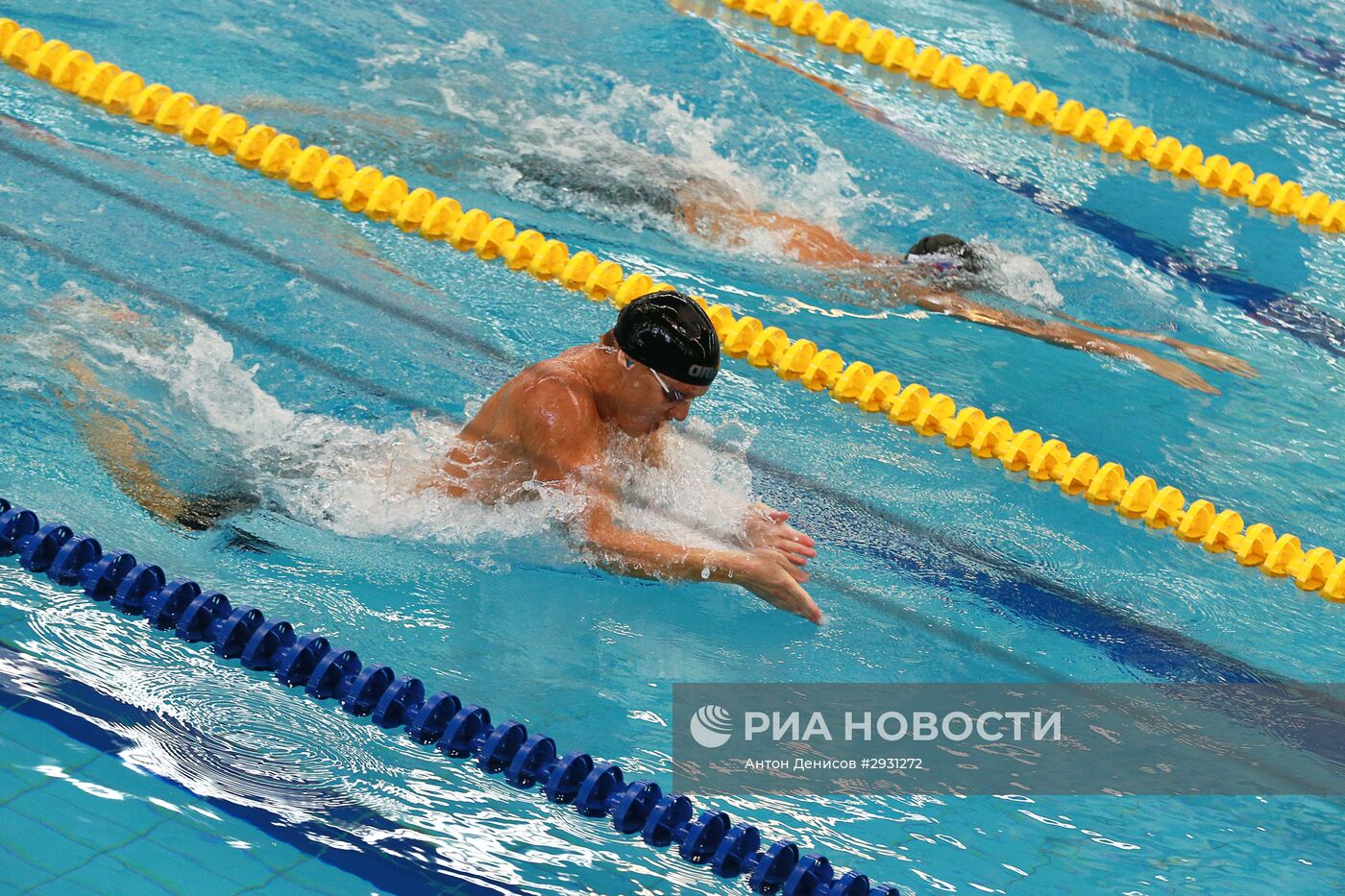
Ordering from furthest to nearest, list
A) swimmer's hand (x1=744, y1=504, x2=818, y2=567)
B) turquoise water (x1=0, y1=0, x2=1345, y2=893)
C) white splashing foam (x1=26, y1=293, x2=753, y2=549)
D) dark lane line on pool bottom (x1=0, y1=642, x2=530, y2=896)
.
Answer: white splashing foam (x1=26, y1=293, x2=753, y2=549), swimmer's hand (x1=744, y1=504, x2=818, y2=567), turquoise water (x1=0, y1=0, x2=1345, y2=893), dark lane line on pool bottom (x1=0, y1=642, x2=530, y2=896)

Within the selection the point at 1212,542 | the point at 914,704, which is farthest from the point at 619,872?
the point at 1212,542

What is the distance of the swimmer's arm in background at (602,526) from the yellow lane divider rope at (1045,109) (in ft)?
13.3

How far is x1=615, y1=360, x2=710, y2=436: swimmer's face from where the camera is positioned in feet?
10.3

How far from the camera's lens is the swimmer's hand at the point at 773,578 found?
10.3ft

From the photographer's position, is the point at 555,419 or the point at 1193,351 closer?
the point at 555,419

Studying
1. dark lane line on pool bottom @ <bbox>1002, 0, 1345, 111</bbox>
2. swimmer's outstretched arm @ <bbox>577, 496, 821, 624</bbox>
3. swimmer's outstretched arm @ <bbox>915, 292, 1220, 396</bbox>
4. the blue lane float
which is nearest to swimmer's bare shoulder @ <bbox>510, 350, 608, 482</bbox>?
swimmer's outstretched arm @ <bbox>577, 496, 821, 624</bbox>

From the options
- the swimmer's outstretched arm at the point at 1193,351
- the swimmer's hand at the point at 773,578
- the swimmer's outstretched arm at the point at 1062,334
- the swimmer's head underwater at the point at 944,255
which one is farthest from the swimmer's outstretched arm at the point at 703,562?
the swimmer's outstretched arm at the point at 1193,351

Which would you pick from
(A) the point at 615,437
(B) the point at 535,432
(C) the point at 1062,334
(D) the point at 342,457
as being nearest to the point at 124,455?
(D) the point at 342,457

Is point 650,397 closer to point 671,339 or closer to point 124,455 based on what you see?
point 671,339

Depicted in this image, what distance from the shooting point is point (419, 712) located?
9.59ft

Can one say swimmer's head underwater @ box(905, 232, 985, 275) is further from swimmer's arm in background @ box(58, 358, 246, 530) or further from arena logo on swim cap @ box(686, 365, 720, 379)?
swimmer's arm in background @ box(58, 358, 246, 530)

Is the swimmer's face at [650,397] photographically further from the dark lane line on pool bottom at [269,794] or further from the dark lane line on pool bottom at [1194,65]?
the dark lane line on pool bottom at [1194,65]

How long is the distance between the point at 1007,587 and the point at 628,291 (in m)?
1.71

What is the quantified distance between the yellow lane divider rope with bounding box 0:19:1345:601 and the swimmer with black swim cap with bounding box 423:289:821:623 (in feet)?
3.91
